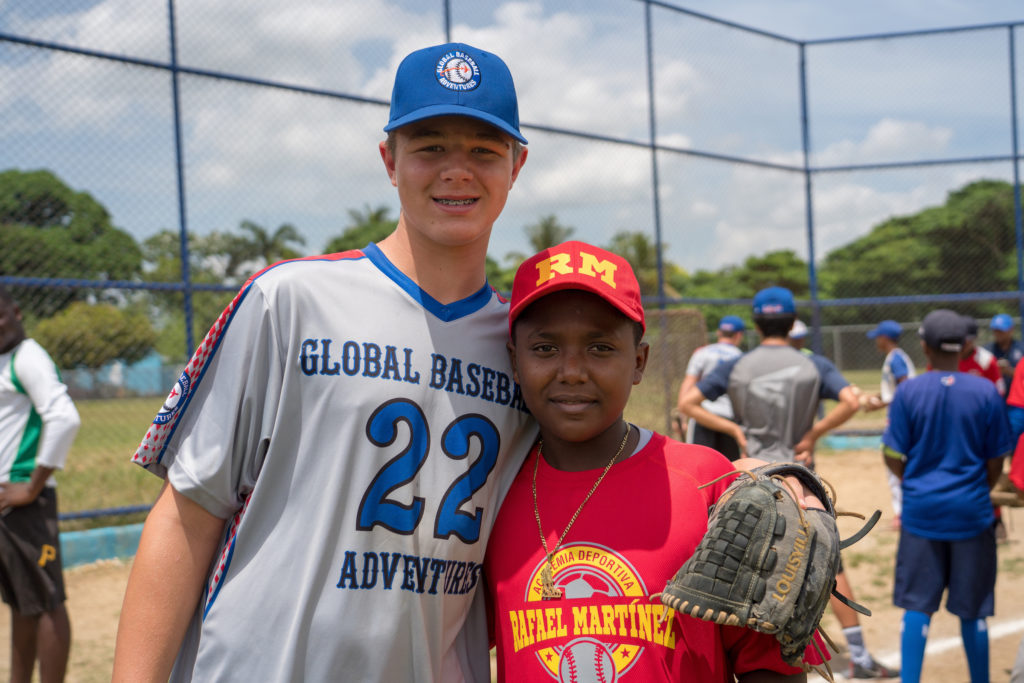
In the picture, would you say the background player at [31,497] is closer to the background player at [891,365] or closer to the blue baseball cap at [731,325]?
the blue baseball cap at [731,325]

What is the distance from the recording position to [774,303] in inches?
209

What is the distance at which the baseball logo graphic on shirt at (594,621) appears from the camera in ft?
5.32

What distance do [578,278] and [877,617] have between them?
5074 millimetres

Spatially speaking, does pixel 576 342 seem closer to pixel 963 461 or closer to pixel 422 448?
pixel 422 448

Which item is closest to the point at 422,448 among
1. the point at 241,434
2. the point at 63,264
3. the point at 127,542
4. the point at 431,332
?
the point at 431,332

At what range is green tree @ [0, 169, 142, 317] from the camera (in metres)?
7.03

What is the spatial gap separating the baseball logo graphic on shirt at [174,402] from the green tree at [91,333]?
7.79 m

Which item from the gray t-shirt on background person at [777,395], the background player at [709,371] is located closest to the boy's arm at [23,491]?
the background player at [709,371]

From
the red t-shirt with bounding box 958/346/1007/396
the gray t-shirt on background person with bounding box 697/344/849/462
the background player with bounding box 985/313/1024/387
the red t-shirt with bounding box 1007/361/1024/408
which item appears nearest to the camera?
the red t-shirt with bounding box 1007/361/1024/408

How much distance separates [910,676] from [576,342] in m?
3.64

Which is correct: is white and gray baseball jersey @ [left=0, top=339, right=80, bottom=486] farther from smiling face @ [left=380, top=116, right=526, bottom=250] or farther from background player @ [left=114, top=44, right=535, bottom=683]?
smiling face @ [left=380, top=116, right=526, bottom=250]

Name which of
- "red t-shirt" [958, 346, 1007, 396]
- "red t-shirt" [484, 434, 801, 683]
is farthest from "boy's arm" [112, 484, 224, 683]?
"red t-shirt" [958, 346, 1007, 396]

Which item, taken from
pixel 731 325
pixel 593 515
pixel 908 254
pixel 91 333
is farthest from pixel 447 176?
pixel 908 254

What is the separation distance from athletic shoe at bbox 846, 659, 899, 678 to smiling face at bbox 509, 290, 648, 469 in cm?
384
